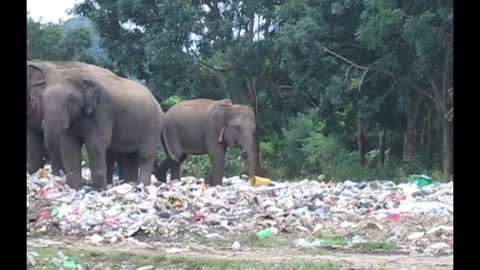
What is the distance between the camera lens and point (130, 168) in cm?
1330

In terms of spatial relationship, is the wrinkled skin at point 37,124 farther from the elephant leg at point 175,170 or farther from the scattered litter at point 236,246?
the scattered litter at point 236,246

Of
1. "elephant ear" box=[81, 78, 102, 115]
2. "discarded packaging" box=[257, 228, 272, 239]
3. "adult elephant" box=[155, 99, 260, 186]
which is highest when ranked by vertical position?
"elephant ear" box=[81, 78, 102, 115]

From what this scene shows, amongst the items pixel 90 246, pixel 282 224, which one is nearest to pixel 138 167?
pixel 282 224

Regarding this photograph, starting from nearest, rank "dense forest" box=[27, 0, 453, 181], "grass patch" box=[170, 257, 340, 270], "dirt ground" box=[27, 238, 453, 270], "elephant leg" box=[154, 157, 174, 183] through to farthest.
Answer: "grass patch" box=[170, 257, 340, 270], "dirt ground" box=[27, 238, 453, 270], "elephant leg" box=[154, 157, 174, 183], "dense forest" box=[27, 0, 453, 181]

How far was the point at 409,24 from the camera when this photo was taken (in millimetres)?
15523

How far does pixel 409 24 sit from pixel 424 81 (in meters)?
2.35

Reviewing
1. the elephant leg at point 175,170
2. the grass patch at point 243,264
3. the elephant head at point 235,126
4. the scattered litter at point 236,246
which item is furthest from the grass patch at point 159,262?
the elephant leg at point 175,170

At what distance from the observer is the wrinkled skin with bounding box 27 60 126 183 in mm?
12477

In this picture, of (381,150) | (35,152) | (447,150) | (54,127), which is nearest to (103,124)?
(54,127)

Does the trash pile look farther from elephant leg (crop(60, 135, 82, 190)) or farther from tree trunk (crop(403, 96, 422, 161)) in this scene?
tree trunk (crop(403, 96, 422, 161))

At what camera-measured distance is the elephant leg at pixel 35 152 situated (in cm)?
1350

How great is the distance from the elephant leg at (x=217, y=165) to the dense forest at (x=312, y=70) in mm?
3350

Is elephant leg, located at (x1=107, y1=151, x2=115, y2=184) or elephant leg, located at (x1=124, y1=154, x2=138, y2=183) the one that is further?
elephant leg, located at (x1=107, y1=151, x2=115, y2=184)

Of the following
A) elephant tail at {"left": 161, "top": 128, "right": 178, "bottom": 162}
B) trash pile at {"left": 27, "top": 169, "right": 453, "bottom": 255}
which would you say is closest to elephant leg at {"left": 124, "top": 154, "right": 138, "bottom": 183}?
trash pile at {"left": 27, "top": 169, "right": 453, "bottom": 255}
